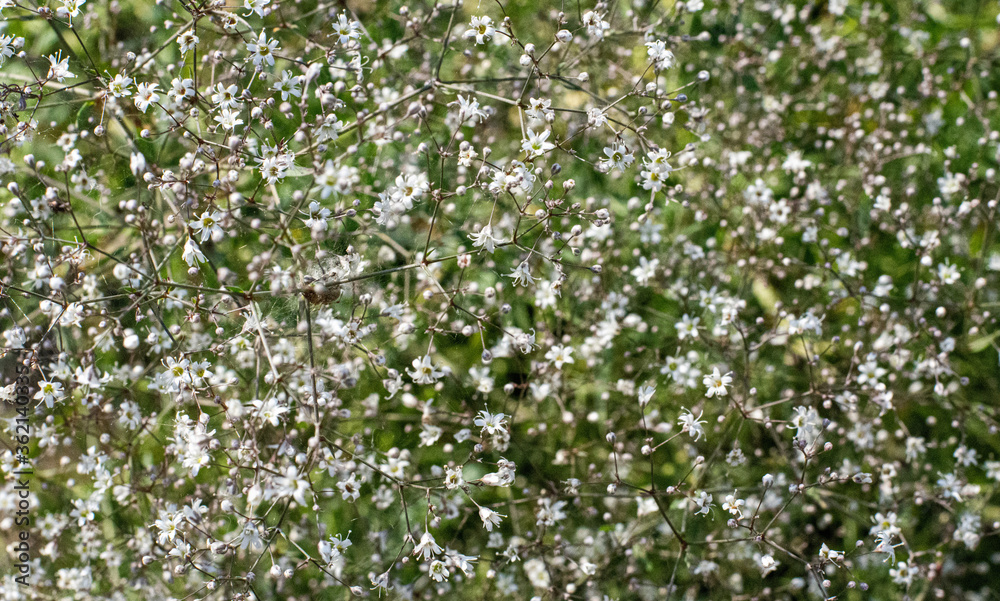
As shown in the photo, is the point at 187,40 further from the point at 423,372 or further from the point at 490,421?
the point at 490,421

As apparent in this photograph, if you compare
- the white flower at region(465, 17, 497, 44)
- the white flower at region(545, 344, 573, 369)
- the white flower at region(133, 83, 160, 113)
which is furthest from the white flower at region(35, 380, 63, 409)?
the white flower at region(465, 17, 497, 44)

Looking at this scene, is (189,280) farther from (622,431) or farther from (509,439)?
(622,431)

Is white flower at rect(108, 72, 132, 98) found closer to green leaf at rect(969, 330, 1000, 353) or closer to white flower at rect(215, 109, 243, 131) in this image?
white flower at rect(215, 109, 243, 131)

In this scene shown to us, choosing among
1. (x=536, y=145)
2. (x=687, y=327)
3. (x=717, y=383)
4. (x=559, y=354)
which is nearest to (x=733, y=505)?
(x=717, y=383)

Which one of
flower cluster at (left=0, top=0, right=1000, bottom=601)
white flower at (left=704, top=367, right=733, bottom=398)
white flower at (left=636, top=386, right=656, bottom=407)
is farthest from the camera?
white flower at (left=704, top=367, right=733, bottom=398)

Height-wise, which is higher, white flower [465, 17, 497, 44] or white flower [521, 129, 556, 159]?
white flower [465, 17, 497, 44]

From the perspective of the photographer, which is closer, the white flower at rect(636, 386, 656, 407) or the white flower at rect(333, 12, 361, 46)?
the white flower at rect(636, 386, 656, 407)

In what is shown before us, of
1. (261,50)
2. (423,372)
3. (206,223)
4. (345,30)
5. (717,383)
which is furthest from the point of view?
(717,383)

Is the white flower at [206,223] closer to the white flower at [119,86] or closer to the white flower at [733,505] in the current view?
the white flower at [119,86]

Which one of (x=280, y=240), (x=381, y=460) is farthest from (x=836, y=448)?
(x=280, y=240)

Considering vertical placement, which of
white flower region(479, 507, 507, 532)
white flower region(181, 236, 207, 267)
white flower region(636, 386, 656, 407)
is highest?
white flower region(181, 236, 207, 267)

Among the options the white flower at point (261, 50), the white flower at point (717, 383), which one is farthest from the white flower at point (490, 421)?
the white flower at point (261, 50)
